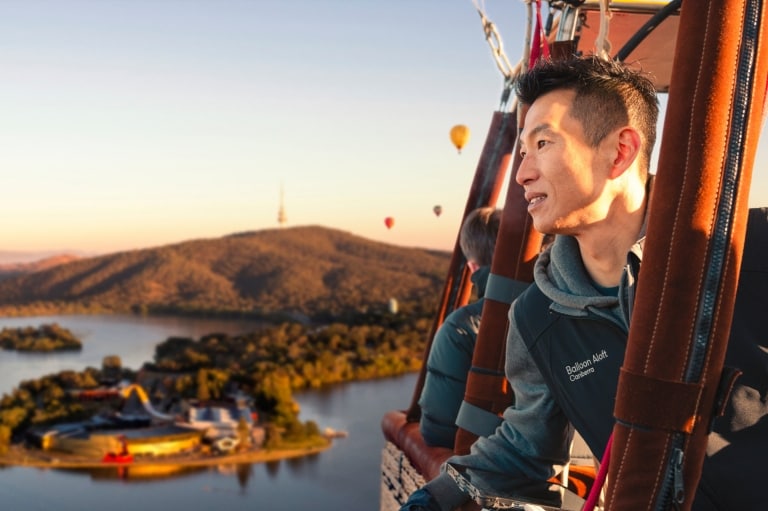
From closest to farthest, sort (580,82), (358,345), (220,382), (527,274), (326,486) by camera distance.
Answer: (580,82)
(527,274)
(326,486)
(220,382)
(358,345)

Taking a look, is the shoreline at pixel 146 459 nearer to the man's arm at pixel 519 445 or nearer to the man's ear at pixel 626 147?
the man's arm at pixel 519 445

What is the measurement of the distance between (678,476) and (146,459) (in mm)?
21084

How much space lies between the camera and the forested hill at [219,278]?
1901 inches

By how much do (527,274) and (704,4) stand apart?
30.0 inches

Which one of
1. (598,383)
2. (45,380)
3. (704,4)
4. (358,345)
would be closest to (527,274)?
(598,383)

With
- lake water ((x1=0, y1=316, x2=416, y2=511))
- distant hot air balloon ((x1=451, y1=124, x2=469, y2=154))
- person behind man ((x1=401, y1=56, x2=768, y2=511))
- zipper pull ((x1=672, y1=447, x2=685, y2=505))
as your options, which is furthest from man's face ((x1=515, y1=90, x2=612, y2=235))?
lake water ((x1=0, y1=316, x2=416, y2=511))

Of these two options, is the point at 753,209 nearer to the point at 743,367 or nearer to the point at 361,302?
the point at 743,367

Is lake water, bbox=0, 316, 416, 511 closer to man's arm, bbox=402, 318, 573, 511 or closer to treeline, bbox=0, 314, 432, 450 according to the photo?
treeline, bbox=0, 314, 432, 450

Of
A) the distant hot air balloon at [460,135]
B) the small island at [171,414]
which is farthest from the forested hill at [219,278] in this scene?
the distant hot air balloon at [460,135]

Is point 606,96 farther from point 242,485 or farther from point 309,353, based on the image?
point 309,353

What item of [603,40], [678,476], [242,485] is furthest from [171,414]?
[678,476]

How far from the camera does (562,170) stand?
88 centimetres

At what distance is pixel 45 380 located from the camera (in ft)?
77.4

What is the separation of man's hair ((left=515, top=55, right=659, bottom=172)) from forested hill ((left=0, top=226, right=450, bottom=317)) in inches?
1789
